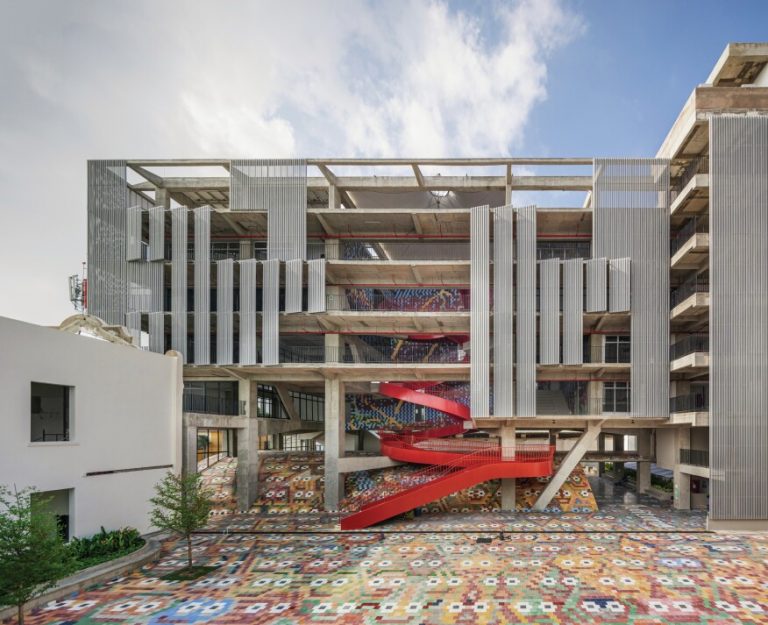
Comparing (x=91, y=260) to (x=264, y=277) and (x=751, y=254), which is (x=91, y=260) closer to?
(x=264, y=277)

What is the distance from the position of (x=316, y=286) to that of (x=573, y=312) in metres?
12.7

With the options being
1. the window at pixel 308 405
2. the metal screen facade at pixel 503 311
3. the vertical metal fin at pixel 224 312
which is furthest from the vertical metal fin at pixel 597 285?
the window at pixel 308 405

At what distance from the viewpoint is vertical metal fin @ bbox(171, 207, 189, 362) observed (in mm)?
26562

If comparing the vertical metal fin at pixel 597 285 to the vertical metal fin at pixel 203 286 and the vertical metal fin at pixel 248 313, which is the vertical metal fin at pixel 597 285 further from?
the vertical metal fin at pixel 203 286

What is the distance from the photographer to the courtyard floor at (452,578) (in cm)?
1336

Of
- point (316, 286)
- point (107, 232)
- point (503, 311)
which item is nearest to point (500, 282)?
point (503, 311)

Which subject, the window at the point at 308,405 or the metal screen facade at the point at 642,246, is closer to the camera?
the metal screen facade at the point at 642,246

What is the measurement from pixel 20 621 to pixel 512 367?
67.3ft

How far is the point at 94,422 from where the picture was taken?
60.4 ft

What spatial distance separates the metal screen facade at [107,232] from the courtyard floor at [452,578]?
13465 millimetres

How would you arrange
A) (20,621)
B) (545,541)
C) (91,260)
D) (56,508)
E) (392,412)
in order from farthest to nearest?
(392,412) < (91,260) < (545,541) < (56,508) < (20,621)

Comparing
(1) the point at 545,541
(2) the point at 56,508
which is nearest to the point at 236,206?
(2) the point at 56,508

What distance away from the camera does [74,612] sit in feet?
44.1

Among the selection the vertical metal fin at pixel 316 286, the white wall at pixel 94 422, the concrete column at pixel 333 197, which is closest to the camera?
the white wall at pixel 94 422
